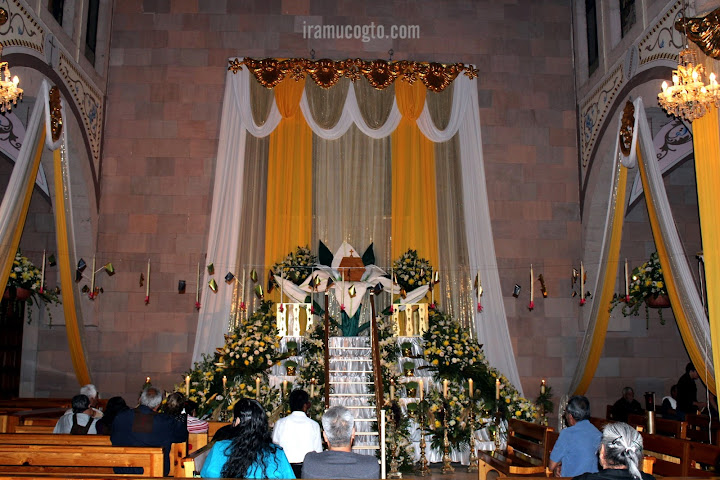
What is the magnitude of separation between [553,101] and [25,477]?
12.8m

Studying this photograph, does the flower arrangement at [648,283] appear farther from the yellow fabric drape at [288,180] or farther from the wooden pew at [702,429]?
the yellow fabric drape at [288,180]

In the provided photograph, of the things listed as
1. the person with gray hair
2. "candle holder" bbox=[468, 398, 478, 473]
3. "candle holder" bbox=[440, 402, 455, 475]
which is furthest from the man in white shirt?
"candle holder" bbox=[468, 398, 478, 473]

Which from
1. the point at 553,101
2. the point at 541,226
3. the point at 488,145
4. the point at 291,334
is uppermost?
the point at 553,101

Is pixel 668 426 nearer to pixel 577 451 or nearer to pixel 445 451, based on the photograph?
pixel 445 451

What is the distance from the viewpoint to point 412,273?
43.2ft

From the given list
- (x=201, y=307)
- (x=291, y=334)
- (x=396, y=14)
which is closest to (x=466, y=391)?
(x=291, y=334)

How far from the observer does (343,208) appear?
1416 cm

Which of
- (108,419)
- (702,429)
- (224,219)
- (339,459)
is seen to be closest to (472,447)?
(702,429)

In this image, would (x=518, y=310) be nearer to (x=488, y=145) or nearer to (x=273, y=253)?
(x=488, y=145)

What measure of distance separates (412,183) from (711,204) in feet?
24.6

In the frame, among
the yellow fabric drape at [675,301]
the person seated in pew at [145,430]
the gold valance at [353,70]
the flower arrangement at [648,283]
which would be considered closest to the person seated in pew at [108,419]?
the person seated in pew at [145,430]

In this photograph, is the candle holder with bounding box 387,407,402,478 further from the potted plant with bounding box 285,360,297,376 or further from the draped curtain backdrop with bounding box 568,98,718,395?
the draped curtain backdrop with bounding box 568,98,718,395

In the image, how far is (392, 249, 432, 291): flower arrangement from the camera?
43.1ft

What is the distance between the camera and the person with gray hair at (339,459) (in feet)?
13.7
